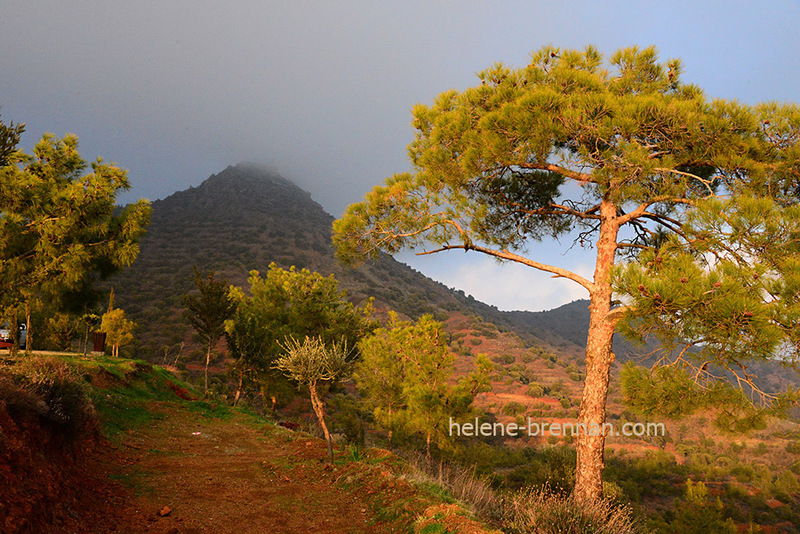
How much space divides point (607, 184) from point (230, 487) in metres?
8.92

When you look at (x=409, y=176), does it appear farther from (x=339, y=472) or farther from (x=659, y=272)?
(x=339, y=472)

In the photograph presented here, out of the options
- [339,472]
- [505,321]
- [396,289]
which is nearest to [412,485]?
[339,472]

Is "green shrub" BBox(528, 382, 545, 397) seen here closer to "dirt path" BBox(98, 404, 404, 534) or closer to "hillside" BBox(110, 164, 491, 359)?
"hillside" BBox(110, 164, 491, 359)

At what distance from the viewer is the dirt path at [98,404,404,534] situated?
18.7ft

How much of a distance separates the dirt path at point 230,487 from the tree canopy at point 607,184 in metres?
4.38

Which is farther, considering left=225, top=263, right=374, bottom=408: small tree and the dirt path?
left=225, top=263, right=374, bottom=408: small tree

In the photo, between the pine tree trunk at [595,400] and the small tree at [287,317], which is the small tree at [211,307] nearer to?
the small tree at [287,317]

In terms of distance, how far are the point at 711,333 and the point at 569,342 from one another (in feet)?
270

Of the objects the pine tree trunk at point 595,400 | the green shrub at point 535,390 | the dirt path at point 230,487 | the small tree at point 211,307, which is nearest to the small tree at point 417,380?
the dirt path at point 230,487

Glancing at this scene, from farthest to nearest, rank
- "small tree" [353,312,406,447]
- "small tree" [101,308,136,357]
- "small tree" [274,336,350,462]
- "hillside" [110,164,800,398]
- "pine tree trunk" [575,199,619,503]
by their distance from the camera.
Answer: "hillside" [110,164,800,398] → "small tree" [101,308,136,357] → "small tree" [353,312,406,447] → "small tree" [274,336,350,462] → "pine tree trunk" [575,199,619,503]

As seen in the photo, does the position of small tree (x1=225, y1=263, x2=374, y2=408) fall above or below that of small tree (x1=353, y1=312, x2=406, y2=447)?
above

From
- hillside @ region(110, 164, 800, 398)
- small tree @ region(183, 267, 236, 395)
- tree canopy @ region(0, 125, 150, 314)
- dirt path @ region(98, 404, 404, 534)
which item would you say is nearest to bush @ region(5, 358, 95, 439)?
dirt path @ region(98, 404, 404, 534)

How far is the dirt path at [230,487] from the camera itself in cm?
570

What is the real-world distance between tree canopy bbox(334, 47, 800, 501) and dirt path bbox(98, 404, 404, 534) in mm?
4382
